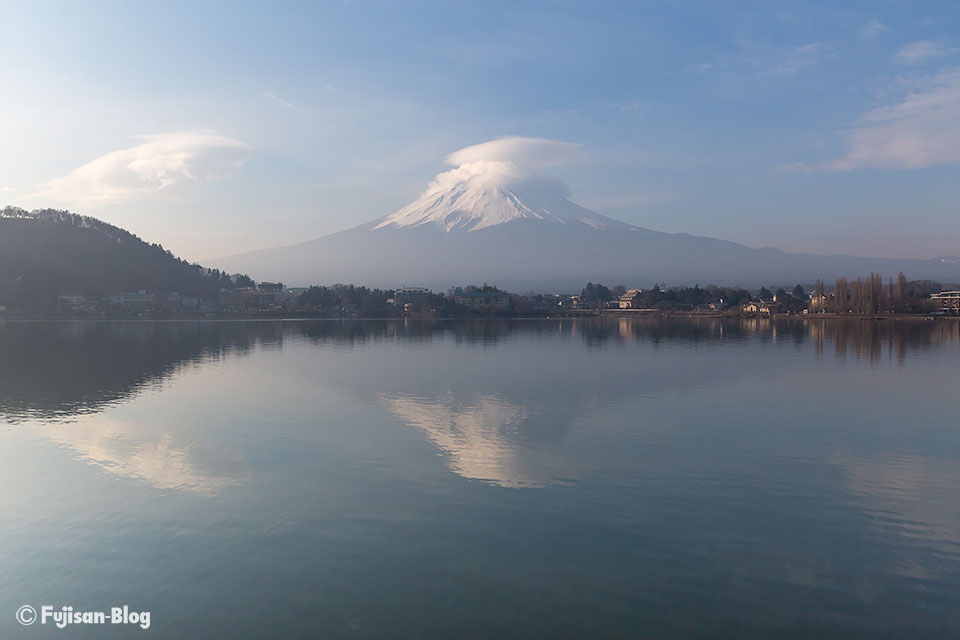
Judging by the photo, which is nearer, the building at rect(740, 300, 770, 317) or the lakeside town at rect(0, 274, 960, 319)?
the lakeside town at rect(0, 274, 960, 319)

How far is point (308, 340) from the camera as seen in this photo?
36.4 meters

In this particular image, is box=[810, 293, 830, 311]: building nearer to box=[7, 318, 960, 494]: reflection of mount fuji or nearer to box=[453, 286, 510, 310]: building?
box=[453, 286, 510, 310]: building

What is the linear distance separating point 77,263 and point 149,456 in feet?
269

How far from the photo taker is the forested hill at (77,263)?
219ft

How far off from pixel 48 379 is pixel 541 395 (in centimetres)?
1562

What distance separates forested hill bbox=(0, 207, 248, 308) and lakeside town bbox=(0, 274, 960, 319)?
76.5 inches

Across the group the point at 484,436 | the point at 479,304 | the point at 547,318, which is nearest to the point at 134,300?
the point at 479,304

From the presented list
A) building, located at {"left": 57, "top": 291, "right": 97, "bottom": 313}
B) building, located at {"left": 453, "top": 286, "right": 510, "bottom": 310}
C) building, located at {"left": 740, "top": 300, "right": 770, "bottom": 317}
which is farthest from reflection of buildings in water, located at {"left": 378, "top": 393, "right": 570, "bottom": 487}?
building, located at {"left": 740, "top": 300, "right": 770, "bottom": 317}

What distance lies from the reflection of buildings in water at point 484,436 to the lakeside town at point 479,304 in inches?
2505

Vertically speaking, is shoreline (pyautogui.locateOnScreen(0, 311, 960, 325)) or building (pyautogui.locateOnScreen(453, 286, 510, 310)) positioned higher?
building (pyautogui.locateOnScreen(453, 286, 510, 310))

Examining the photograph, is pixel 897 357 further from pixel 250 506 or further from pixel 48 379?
pixel 48 379

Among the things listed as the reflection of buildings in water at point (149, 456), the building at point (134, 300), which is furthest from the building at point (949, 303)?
the building at point (134, 300)

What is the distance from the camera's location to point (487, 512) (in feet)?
22.7

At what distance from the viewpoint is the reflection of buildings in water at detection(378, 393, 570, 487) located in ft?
27.8
